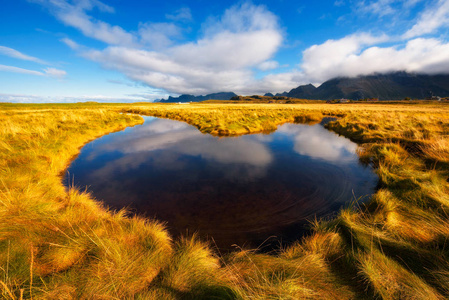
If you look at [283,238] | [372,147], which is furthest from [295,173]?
[372,147]

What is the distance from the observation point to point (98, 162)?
920cm

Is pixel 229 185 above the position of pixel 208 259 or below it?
below

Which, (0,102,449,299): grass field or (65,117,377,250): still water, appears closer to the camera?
(0,102,449,299): grass field

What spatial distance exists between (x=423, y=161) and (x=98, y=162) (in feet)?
51.8

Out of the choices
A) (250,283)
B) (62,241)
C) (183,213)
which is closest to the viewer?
(250,283)

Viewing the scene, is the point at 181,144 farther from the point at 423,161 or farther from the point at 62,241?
the point at 423,161

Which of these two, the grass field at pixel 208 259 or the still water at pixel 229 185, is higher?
the grass field at pixel 208 259

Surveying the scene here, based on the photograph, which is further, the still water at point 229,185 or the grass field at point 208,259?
the still water at point 229,185

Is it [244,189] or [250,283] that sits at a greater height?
[250,283]

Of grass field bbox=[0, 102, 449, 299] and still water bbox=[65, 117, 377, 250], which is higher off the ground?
grass field bbox=[0, 102, 449, 299]

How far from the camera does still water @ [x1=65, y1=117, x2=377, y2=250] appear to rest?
185 inches

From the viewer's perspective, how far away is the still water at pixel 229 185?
470 centimetres

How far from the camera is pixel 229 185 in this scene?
6902mm

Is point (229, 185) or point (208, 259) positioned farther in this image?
point (229, 185)
